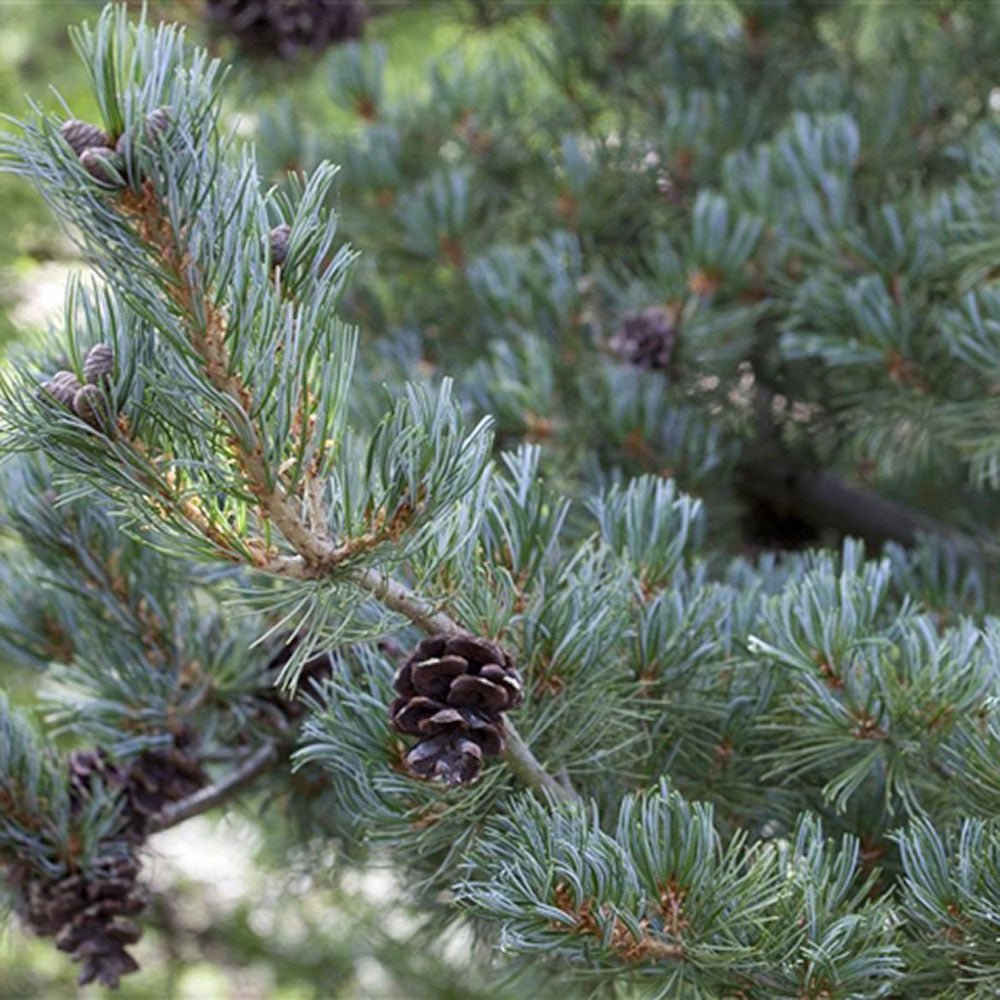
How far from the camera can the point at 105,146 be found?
350 mm

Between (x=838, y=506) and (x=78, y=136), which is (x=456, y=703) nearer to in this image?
(x=78, y=136)

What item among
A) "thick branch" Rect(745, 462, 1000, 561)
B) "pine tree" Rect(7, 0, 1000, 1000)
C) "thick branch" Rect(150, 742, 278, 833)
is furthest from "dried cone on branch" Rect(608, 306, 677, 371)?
"thick branch" Rect(150, 742, 278, 833)

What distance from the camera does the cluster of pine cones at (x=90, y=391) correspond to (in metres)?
0.36

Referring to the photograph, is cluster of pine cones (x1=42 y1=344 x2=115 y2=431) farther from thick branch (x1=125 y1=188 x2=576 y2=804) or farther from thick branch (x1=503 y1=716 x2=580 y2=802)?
thick branch (x1=503 y1=716 x2=580 y2=802)

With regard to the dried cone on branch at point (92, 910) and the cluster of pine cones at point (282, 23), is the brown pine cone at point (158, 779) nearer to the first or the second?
the dried cone on branch at point (92, 910)

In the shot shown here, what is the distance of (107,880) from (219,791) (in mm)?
55

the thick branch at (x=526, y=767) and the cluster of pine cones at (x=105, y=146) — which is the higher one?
the cluster of pine cones at (x=105, y=146)

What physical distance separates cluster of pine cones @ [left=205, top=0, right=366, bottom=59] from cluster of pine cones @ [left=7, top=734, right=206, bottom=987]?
43cm

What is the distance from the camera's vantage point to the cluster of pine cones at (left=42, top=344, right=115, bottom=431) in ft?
1.19

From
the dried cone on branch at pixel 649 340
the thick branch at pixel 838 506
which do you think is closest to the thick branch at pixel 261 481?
the dried cone on branch at pixel 649 340

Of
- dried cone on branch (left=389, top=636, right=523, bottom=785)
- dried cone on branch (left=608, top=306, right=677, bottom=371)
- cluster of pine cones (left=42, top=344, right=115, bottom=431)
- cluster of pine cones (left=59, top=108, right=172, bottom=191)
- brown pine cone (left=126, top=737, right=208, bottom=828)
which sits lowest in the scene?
brown pine cone (left=126, top=737, right=208, bottom=828)

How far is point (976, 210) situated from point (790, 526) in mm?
265

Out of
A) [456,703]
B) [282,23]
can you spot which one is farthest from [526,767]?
[282,23]

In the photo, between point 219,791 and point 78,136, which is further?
point 219,791
